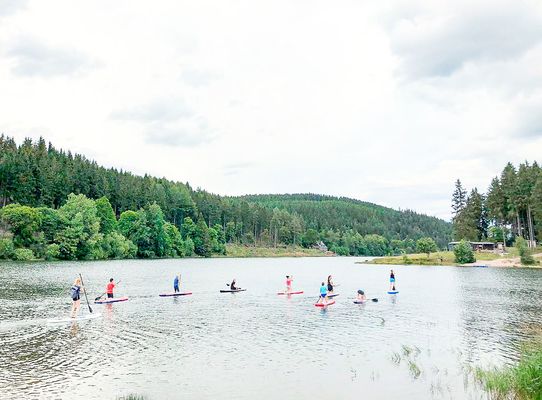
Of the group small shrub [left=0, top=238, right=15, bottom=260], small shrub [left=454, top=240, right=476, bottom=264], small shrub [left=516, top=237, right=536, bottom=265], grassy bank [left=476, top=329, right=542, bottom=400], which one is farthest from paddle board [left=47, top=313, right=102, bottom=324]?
small shrub [left=454, top=240, right=476, bottom=264]

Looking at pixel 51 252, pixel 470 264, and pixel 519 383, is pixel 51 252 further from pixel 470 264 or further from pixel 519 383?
pixel 519 383

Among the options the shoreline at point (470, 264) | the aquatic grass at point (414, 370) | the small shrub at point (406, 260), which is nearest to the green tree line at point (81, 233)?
the shoreline at point (470, 264)

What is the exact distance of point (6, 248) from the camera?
363 feet

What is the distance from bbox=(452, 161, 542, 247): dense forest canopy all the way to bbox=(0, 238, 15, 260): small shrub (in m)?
126

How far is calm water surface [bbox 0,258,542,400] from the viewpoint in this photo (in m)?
20.9

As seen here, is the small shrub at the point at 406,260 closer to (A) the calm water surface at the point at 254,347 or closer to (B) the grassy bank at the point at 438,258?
(B) the grassy bank at the point at 438,258

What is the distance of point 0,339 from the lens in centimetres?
2878

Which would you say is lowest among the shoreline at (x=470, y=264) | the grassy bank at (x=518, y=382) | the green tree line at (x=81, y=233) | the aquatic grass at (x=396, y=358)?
the aquatic grass at (x=396, y=358)

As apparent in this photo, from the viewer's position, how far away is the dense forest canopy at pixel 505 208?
130 meters

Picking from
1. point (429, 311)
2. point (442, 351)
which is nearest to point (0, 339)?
point (442, 351)

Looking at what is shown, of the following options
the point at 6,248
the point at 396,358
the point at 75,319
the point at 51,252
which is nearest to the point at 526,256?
the point at 396,358

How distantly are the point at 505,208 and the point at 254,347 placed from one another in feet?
449

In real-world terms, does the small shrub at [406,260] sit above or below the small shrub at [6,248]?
below

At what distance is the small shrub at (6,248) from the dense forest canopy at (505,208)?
12641 cm
